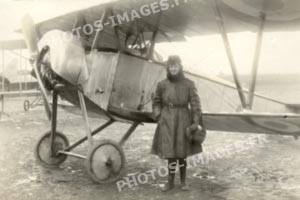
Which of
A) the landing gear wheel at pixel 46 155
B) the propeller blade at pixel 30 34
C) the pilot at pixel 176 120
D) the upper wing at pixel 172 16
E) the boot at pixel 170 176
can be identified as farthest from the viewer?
the landing gear wheel at pixel 46 155

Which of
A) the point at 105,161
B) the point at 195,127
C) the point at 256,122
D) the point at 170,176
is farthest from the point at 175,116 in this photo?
the point at 105,161

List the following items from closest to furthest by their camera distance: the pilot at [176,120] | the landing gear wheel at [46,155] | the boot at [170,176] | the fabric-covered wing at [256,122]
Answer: the fabric-covered wing at [256,122] < the pilot at [176,120] < the boot at [170,176] < the landing gear wheel at [46,155]

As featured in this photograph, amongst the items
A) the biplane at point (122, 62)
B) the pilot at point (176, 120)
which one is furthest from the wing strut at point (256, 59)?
the pilot at point (176, 120)

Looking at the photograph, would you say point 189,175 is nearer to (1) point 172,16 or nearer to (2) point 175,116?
(2) point 175,116

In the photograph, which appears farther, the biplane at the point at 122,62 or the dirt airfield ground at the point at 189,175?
the biplane at the point at 122,62

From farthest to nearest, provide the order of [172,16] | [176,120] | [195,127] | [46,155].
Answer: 1. [46,155]
2. [172,16]
3. [176,120]
4. [195,127]

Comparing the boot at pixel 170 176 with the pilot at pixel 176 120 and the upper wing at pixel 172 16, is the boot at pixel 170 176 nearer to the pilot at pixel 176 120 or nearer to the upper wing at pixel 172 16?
the pilot at pixel 176 120

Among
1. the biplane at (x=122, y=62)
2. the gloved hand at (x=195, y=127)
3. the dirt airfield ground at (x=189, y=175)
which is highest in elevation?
the biplane at (x=122, y=62)
